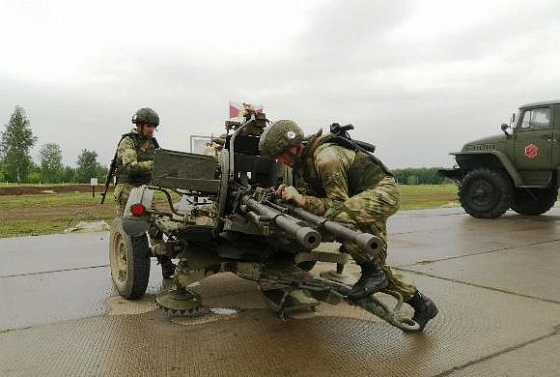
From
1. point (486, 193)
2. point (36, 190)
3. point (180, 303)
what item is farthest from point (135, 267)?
point (36, 190)

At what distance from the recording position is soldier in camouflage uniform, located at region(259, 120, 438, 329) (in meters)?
3.32

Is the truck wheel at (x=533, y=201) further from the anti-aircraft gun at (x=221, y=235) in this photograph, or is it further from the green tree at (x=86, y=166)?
the green tree at (x=86, y=166)

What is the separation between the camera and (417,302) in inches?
137

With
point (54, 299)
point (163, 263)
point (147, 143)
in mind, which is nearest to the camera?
point (54, 299)

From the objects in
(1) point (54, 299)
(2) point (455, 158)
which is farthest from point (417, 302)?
(2) point (455, 158)

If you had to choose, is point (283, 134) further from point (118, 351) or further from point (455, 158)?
point (455, 158)

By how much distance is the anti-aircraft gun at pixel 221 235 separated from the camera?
345 centimetres

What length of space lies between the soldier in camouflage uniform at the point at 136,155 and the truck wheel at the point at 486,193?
769 cm

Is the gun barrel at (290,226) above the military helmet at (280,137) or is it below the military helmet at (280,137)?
below

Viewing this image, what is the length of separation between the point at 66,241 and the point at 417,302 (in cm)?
603

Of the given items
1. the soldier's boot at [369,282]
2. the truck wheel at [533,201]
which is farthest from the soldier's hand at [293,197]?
the truck wheel at [533,201]

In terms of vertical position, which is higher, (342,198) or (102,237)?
(342,198)

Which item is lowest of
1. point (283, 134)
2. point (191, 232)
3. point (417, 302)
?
point (417, 302)

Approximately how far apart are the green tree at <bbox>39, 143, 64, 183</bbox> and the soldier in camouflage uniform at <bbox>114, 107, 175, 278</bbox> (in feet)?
219
